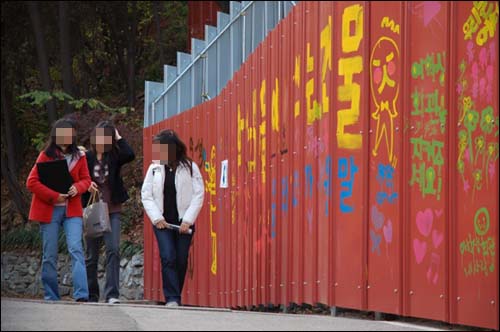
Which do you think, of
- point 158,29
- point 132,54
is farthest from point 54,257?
point 132,54

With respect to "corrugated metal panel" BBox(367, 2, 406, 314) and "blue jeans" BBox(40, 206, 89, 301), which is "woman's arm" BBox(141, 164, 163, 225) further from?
"corrugated metal panel" BBox(367, 2, 406, 314)

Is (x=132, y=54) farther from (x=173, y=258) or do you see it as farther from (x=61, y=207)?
(x=173, y=258)

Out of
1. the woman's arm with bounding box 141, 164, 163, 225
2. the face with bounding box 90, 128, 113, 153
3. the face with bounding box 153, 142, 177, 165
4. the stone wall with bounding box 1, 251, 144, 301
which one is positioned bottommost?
the stone wall with bounding box 1, 251, 144, 301

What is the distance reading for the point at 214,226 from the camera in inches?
608

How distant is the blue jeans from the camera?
12086 mm

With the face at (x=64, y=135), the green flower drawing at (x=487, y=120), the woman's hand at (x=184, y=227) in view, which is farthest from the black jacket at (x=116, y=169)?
the green flower drawing at (x=487, y=120)

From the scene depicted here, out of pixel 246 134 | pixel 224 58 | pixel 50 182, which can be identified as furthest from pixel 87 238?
pixel 224 58

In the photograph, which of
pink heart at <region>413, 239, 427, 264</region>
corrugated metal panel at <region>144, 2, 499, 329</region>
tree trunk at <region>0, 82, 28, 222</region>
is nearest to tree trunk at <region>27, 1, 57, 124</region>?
tree trunk at <region>0, 82, 28, 222</region>

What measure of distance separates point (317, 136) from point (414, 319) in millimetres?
2087

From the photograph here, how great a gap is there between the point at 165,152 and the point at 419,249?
3.82 metres

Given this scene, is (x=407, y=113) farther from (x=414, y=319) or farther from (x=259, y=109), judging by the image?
(x=259, y=109)

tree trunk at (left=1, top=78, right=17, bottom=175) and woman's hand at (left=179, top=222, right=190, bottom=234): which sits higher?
tree trunk at (left=1, top=78, right=17, bottom=175)

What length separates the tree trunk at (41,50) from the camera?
2638 cm

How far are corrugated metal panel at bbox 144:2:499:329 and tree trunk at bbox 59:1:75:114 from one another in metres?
14.0
